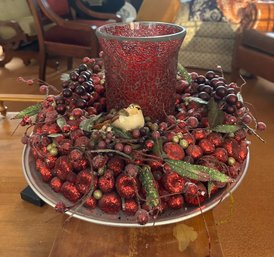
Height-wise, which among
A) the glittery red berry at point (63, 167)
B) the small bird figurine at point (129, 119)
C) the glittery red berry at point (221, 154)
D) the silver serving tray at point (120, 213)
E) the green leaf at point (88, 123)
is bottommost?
the silver serving tray at point (120, 213)

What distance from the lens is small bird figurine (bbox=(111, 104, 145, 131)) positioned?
0.57 metres

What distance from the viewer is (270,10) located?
2326 millimetres

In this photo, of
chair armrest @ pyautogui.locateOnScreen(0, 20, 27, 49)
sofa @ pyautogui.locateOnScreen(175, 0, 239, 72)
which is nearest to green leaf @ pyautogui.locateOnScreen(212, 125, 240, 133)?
sofa @ pyautogui.locateOnScreen(175, 0, 239, 72)

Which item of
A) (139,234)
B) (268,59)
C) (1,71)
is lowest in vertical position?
(1,71)

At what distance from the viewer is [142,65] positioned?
573mm

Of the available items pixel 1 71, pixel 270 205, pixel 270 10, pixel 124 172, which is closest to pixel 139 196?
pixel 124 172

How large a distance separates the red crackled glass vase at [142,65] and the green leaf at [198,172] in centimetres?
15

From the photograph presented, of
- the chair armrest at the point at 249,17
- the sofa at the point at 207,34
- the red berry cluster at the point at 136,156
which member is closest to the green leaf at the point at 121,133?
the red berry cluster at the point at 136,156

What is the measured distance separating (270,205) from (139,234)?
2.93ft

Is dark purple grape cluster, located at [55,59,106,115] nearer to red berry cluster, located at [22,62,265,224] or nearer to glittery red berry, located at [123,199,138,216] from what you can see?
red berry cluster, located at [22,62,265,224]

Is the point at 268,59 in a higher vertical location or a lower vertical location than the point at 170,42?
lower

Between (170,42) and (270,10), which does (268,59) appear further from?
(170,42)

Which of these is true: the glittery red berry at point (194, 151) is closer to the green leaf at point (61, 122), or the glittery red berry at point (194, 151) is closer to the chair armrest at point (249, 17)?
the green leaf at point (61, 122)

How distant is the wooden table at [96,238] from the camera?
21.5 inches
